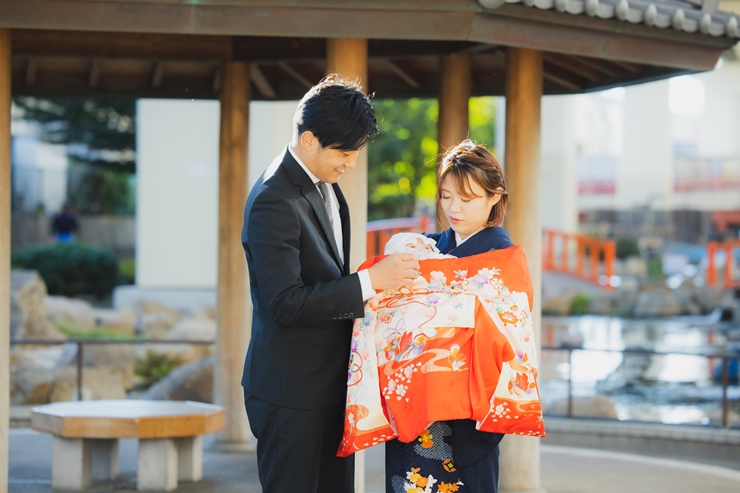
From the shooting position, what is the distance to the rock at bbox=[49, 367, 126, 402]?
28.2 ft

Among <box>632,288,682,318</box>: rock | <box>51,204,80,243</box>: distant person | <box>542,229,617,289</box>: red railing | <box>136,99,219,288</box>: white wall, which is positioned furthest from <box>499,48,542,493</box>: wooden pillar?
<box>51,204,80,243</box>: distant person

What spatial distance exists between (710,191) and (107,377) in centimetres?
2335

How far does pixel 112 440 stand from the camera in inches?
223

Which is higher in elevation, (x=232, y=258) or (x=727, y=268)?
(x=232, y=258)

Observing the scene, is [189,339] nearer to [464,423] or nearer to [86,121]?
[464,423]

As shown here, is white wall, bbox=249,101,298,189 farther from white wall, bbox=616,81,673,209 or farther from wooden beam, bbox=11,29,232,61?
white wall, bbox=616,81,673,209

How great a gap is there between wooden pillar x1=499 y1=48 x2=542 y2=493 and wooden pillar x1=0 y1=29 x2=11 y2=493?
2.69m

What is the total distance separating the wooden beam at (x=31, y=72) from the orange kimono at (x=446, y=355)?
493 centimetres

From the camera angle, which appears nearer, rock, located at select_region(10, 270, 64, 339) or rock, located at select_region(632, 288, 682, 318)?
rock, located at select_region(10, 270, 64, 339)

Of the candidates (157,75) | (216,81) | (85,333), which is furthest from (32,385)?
(85,333)

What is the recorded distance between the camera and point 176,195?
16.3 metres

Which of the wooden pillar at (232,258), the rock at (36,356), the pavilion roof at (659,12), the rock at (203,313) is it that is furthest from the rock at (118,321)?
the pavilion roof at (659,12)

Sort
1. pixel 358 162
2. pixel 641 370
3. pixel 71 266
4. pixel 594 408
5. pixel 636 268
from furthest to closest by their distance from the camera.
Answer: pixel 636 268 < pixel 71 266 < pixel 641 370 < pixel 594 408 < pixel 358 162

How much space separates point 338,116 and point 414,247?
1.76 feet
